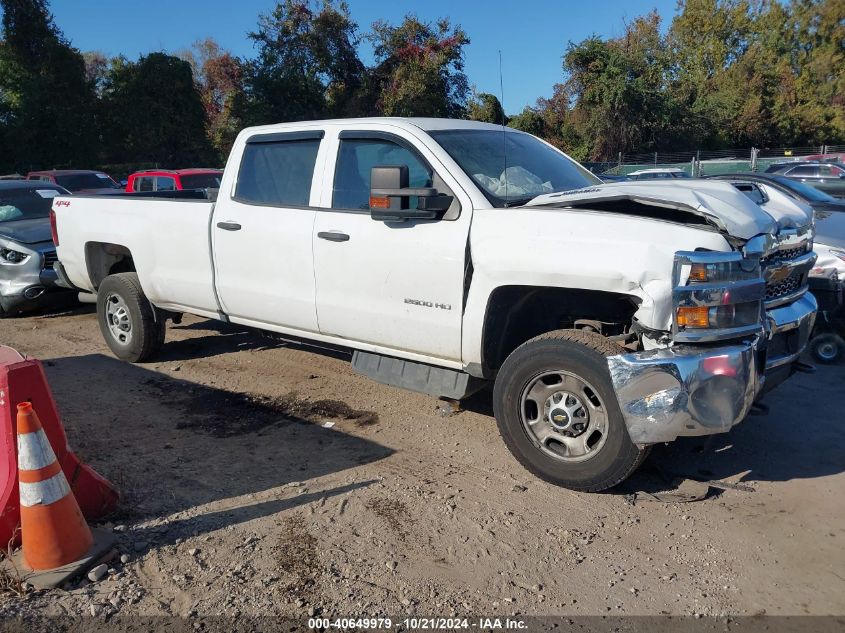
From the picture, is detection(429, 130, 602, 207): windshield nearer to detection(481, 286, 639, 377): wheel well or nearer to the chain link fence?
detection(481, 286, 639, 377): wheel well

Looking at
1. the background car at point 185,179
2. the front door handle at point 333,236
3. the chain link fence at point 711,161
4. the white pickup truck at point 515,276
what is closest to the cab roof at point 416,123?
the white pickup truck at point 515,276

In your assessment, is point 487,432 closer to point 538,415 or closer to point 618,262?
point 538,415

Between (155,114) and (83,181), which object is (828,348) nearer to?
(83,181)

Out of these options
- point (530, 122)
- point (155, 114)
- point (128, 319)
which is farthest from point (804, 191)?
point (155, 114)

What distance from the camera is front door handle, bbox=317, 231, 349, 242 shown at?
4.89 m

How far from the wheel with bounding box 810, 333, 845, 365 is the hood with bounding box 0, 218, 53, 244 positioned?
28.6ft

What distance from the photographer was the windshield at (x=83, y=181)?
16875 mm

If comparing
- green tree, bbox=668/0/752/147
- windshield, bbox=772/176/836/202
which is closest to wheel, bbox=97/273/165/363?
windshield, bbox=772/176/836/202

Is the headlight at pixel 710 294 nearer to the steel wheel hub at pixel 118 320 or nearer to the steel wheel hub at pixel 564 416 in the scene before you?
the steel wheel hub at pixel 564 416

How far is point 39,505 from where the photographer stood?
3.30m

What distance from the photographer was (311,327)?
5309mm

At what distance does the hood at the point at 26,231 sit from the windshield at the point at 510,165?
248 inches

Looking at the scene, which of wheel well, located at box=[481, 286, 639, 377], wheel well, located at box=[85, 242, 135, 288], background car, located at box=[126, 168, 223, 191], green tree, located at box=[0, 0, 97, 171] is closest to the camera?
wheel well, located at box=[481, 286, 639, 377]

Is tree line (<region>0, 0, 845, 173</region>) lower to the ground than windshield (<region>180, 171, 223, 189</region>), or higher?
higher
